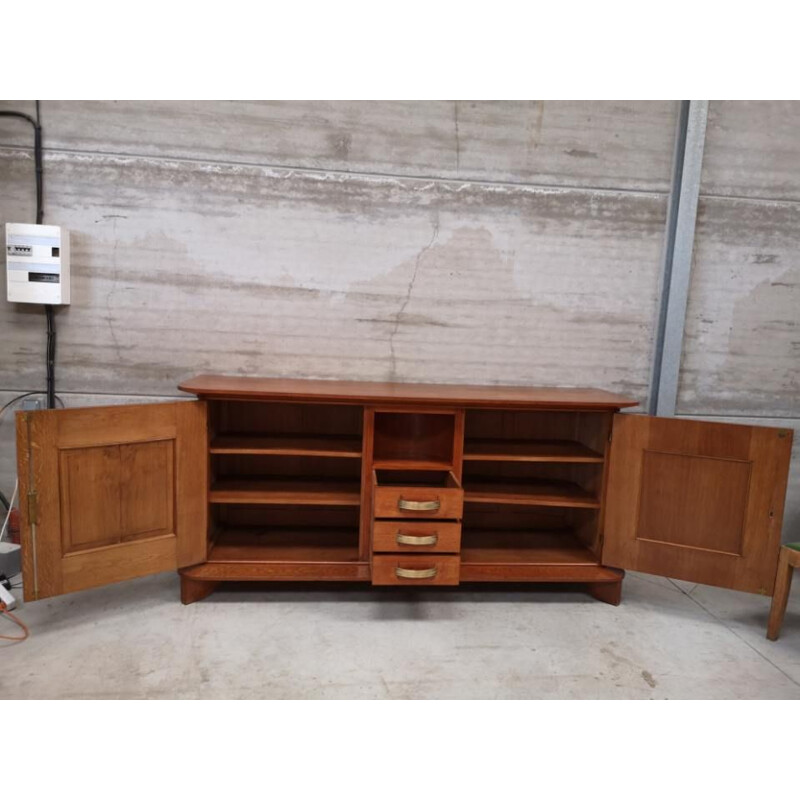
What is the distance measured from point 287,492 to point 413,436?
572 mm

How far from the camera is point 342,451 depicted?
84.0 inches

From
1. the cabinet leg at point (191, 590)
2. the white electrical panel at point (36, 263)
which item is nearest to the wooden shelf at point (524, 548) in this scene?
the cabinet leg at point (191, 590)

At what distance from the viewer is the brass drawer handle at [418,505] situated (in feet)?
6.30

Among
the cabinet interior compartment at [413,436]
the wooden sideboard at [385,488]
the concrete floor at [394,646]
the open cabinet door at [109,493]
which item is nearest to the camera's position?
the concrete floor at [394,646]

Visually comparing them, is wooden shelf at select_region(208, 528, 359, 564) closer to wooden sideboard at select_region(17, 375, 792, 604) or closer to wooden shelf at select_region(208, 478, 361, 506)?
wooden sideboard at select_region(17, 375, 792, 604)

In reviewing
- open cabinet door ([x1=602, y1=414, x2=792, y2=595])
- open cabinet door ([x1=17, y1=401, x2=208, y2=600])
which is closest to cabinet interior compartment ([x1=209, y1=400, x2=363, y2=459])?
open cabinet door ([x1=17, y1=401, x2=208, y2=600])

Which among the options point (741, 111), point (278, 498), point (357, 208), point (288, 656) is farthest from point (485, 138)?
point (288, 656)

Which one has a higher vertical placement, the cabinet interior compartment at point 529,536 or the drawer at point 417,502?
the drawer at point 417,502

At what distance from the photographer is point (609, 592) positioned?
2.27m

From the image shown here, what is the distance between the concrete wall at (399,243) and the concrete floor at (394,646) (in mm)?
960

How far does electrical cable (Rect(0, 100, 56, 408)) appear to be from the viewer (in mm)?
2322

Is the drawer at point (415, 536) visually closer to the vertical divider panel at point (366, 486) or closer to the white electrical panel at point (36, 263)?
the vertical divider panel at point (366, 486)

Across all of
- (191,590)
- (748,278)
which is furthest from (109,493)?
(748,278)

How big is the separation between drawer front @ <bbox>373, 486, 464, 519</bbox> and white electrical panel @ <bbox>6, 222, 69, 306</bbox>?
1646 mm
